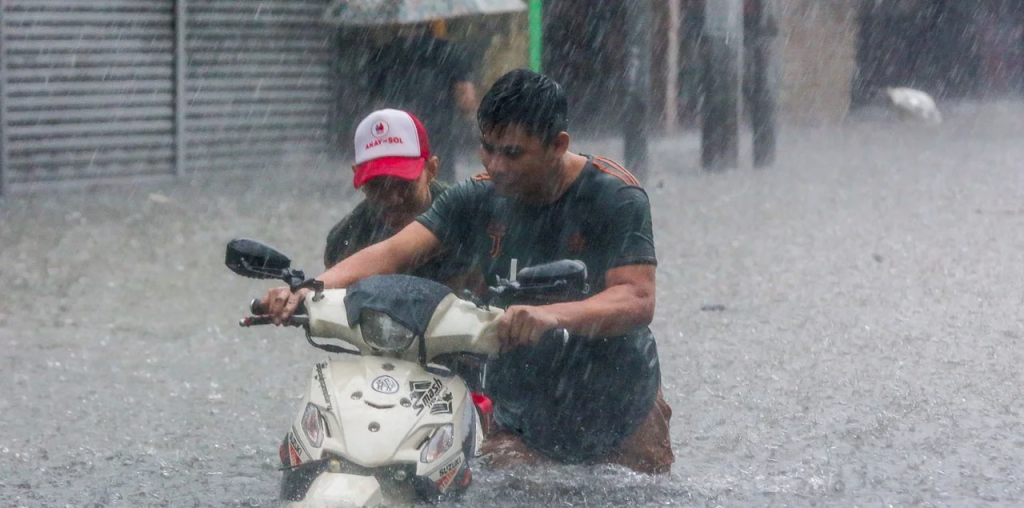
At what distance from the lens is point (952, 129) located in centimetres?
2075

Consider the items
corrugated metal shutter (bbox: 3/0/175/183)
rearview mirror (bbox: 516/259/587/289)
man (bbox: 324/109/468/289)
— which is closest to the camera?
rearview mirror (bbox: 516/259/587/289)

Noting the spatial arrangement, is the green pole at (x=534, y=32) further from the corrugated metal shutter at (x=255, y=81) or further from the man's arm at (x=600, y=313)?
the man's arm at (x=600, y=313)

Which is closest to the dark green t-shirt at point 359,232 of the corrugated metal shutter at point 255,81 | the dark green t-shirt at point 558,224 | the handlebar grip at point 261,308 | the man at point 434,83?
the dark green t-shirt at point 558,224

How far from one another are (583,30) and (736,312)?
12.1 metres

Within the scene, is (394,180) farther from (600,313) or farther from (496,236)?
(600,313)

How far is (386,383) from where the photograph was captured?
143 inches

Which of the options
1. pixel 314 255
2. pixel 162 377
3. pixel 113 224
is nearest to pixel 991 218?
pixel 314 255

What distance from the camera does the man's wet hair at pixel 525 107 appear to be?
4.03 meters

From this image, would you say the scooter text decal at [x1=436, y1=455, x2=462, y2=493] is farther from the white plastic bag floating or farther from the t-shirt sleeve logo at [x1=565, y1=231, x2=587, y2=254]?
the white plastic bag floating

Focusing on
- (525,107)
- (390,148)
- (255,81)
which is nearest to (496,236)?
(525,107)

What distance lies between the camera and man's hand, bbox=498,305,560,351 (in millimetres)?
3604

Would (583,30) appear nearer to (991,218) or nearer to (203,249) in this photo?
(991,218)

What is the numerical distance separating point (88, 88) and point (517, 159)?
9.92 m

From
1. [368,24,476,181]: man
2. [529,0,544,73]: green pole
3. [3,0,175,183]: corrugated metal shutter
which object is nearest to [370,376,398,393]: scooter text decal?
A: [368,24,476,181]: man
